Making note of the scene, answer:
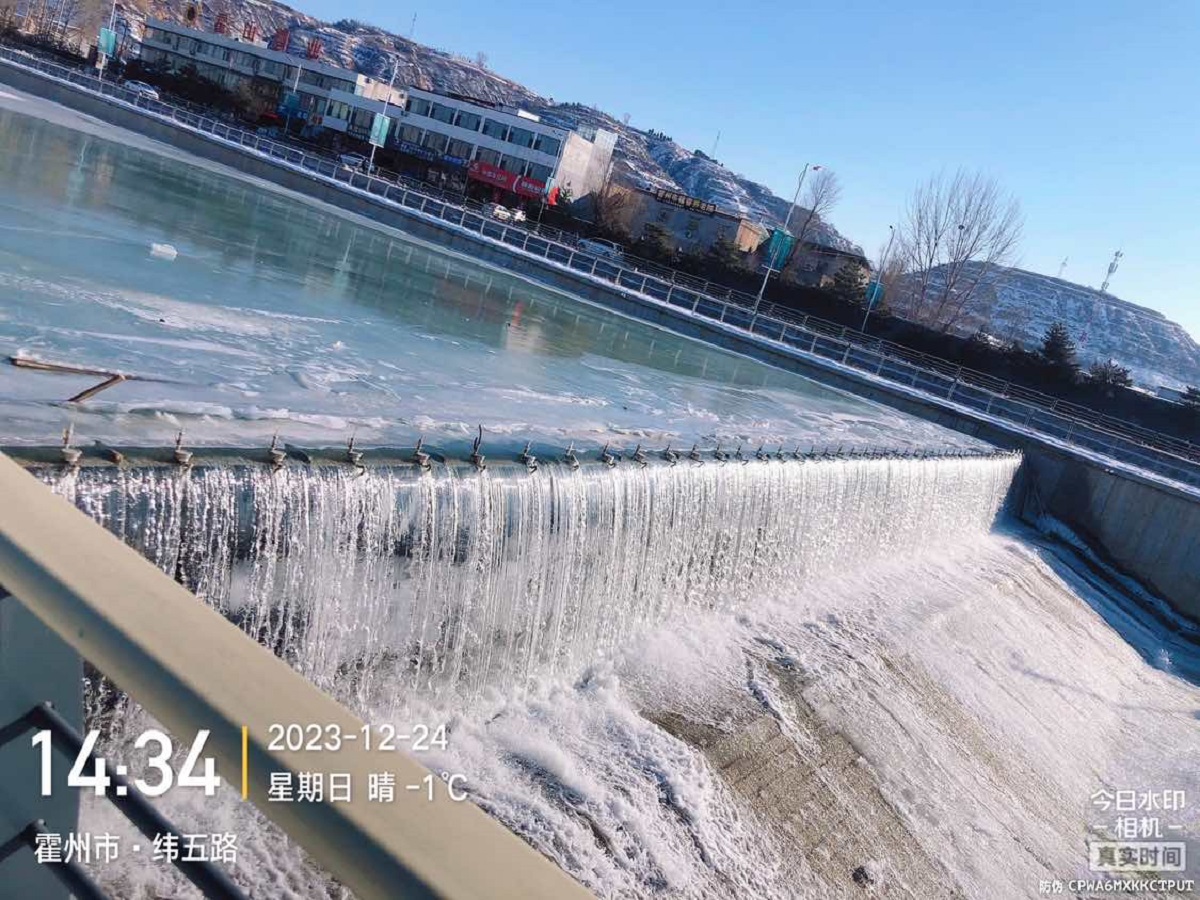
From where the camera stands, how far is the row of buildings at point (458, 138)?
57.0 metres

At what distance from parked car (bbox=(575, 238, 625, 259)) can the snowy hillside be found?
93966mm

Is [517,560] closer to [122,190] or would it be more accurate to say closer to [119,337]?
[119,337]

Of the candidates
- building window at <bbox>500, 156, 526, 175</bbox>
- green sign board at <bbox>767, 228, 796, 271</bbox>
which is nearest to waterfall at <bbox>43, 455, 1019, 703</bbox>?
green sign board at <bbox>767, 228, 796, 271</bbox>

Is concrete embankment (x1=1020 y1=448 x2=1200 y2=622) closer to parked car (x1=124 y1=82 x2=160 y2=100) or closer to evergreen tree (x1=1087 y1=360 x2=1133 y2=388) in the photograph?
evergreen tree (x1=1087 y1=360 x2=1133 y2=388)

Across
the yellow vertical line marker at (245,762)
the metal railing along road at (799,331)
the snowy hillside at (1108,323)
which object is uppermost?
the snowy hillside at (1108,323)

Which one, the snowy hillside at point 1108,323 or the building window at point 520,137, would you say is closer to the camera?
the building window at point 520,137

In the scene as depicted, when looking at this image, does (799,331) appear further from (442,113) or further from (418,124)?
(418,124)

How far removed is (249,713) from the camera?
0.99 metres

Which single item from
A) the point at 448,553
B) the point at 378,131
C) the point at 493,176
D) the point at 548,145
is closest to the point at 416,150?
the point at 493,176

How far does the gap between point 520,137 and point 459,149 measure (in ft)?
14.0

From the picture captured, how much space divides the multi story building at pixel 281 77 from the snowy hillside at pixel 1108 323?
9264cm

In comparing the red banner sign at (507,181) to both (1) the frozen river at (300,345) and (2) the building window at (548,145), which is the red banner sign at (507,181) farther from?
(1) the frozen river at (300,345)

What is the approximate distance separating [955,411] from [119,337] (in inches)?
830

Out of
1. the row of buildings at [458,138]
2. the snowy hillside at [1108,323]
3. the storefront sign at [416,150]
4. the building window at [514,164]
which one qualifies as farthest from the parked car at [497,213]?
the snowy hillside at [1108,323]
